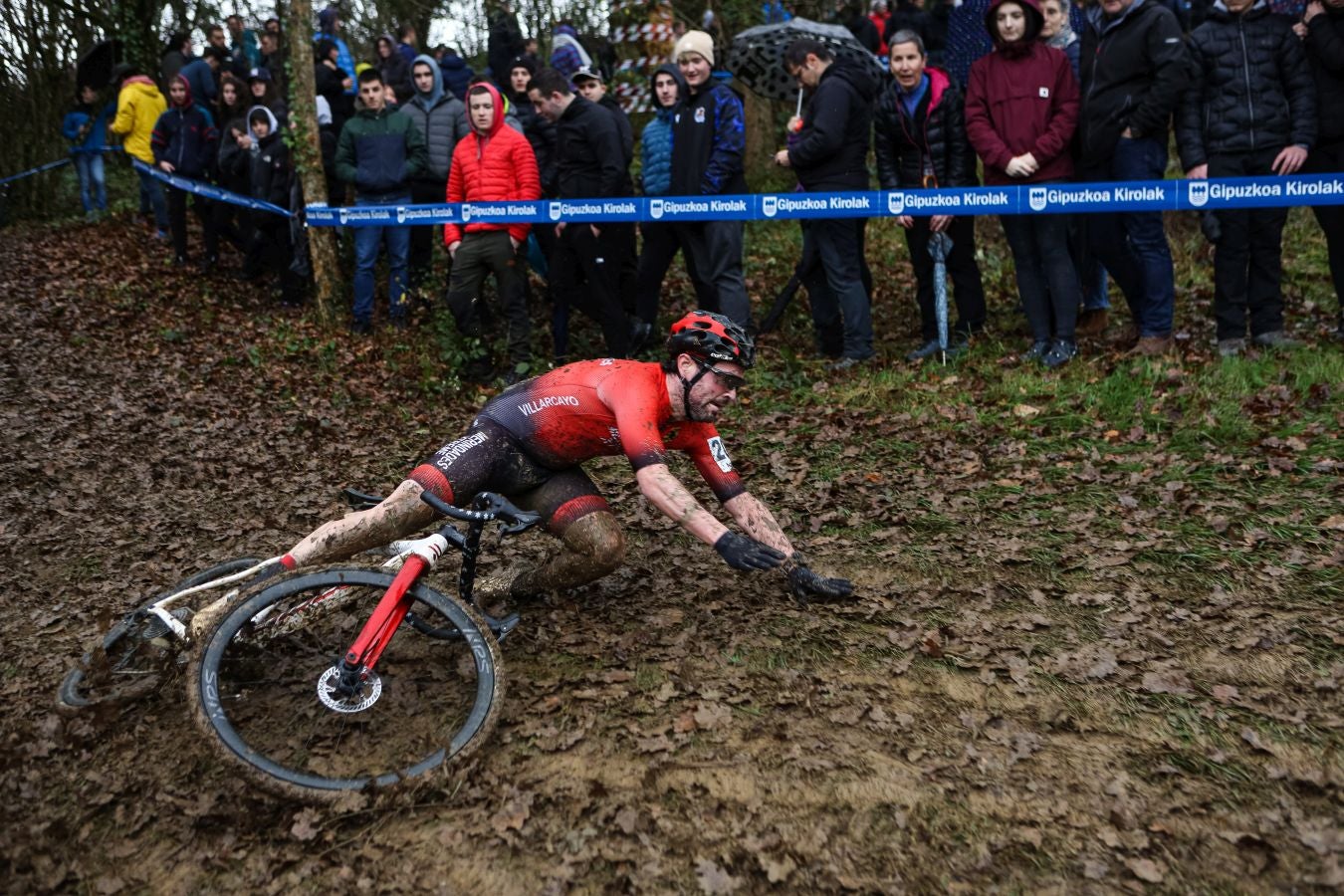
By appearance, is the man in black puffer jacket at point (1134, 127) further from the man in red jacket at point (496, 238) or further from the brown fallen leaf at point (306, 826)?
the brown fallen leaf at point (306, 826)

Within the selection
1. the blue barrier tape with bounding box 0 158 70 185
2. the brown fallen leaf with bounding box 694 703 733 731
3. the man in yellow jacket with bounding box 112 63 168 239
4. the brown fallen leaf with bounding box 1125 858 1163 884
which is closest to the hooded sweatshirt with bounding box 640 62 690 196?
the brown fallen leaf with bounding box 694 703 733 731

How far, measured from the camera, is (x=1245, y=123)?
8289mm

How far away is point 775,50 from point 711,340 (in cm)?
810

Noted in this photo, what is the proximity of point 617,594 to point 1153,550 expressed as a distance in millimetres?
3159

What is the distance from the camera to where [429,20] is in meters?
21.1

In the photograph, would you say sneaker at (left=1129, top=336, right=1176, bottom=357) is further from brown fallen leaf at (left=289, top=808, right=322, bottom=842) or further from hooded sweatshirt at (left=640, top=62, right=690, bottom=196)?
brown fallen leaf at (left=289, top=808, right=322, bottom=842)

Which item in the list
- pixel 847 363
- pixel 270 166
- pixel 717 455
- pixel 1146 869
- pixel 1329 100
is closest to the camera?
pixel 1146 869

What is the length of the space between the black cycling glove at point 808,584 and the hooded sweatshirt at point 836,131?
524 centimetres

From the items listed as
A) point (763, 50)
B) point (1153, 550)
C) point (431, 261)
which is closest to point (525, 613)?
point (1153, 550)

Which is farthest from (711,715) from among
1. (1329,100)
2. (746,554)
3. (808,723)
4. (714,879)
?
(1329,100)

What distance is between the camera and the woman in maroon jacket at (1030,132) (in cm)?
856

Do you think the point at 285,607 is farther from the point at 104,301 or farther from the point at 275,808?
the point at 104,301

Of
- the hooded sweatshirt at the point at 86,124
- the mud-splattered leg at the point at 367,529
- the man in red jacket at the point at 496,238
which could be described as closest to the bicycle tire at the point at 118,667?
the mud-splattered leg at the point at 367,529

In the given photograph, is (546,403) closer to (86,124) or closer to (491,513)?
(491,513)
